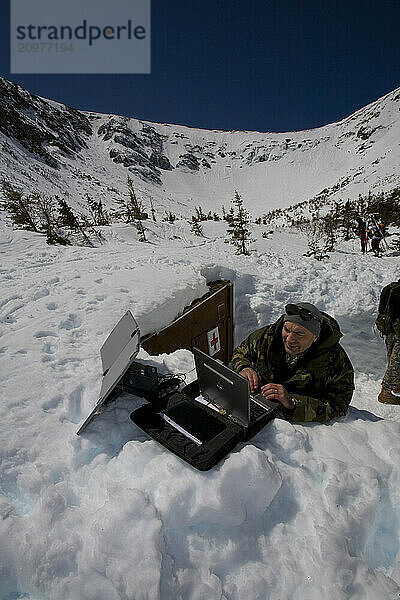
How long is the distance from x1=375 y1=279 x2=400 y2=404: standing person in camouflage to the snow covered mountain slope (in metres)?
21.7

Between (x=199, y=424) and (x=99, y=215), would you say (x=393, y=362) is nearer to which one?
(x=199, y=424)

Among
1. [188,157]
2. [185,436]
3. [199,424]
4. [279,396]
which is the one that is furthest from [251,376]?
[188,157]

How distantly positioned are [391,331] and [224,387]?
10.3 ft

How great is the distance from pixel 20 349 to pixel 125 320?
1.60 metres

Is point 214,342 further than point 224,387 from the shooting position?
Yes

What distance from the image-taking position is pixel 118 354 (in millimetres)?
2357

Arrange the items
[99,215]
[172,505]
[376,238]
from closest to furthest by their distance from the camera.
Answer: [172,505]
[376,238]
[99,215]

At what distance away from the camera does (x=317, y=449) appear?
2168 millimetres

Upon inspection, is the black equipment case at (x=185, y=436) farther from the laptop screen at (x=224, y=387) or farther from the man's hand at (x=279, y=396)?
the man's hand at (x=279, y=396)

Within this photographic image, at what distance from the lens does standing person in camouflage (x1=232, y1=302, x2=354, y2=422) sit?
2.52 metres

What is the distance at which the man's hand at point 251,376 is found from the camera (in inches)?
109

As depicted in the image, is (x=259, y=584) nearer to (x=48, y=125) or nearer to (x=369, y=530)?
(x=369, y=530)

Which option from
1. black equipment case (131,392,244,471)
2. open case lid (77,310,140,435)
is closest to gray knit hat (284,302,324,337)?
black equipment case (131,392,244,471)

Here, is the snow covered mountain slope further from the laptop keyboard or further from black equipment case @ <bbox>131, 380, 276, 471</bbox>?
the laptop keyboard
